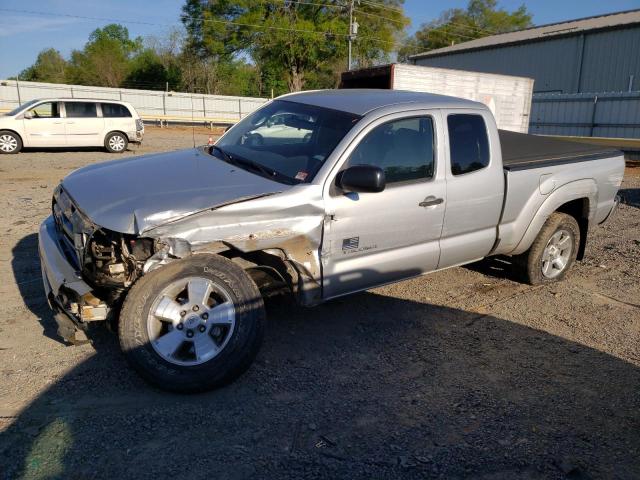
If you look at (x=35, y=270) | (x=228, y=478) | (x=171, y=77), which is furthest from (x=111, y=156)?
(x=171, y=77)

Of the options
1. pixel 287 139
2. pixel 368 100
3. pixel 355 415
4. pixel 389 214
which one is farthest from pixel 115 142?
pixel 355 415

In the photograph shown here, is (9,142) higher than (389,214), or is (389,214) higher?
(389,214)

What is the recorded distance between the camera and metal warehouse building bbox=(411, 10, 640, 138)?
20.8 meters

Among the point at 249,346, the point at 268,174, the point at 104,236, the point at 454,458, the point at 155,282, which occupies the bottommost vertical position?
the point at 454,458

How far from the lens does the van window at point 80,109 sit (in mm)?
16797

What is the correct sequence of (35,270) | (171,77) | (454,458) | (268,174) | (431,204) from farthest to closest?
(171,77) < (35,270) < (431,204) < (268,174) < (454,458)

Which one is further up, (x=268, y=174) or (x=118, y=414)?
(x=268, y=174)

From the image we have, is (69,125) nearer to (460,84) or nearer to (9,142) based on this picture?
(9,142)

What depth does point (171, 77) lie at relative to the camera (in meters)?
54.4

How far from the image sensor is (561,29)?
33.8 metres

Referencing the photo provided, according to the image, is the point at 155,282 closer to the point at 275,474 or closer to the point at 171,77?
the point at 275,474

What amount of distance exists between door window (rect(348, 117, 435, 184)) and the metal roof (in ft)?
98.4

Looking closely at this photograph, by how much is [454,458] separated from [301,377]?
3.87 feet

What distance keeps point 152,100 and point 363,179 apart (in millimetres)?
35535
